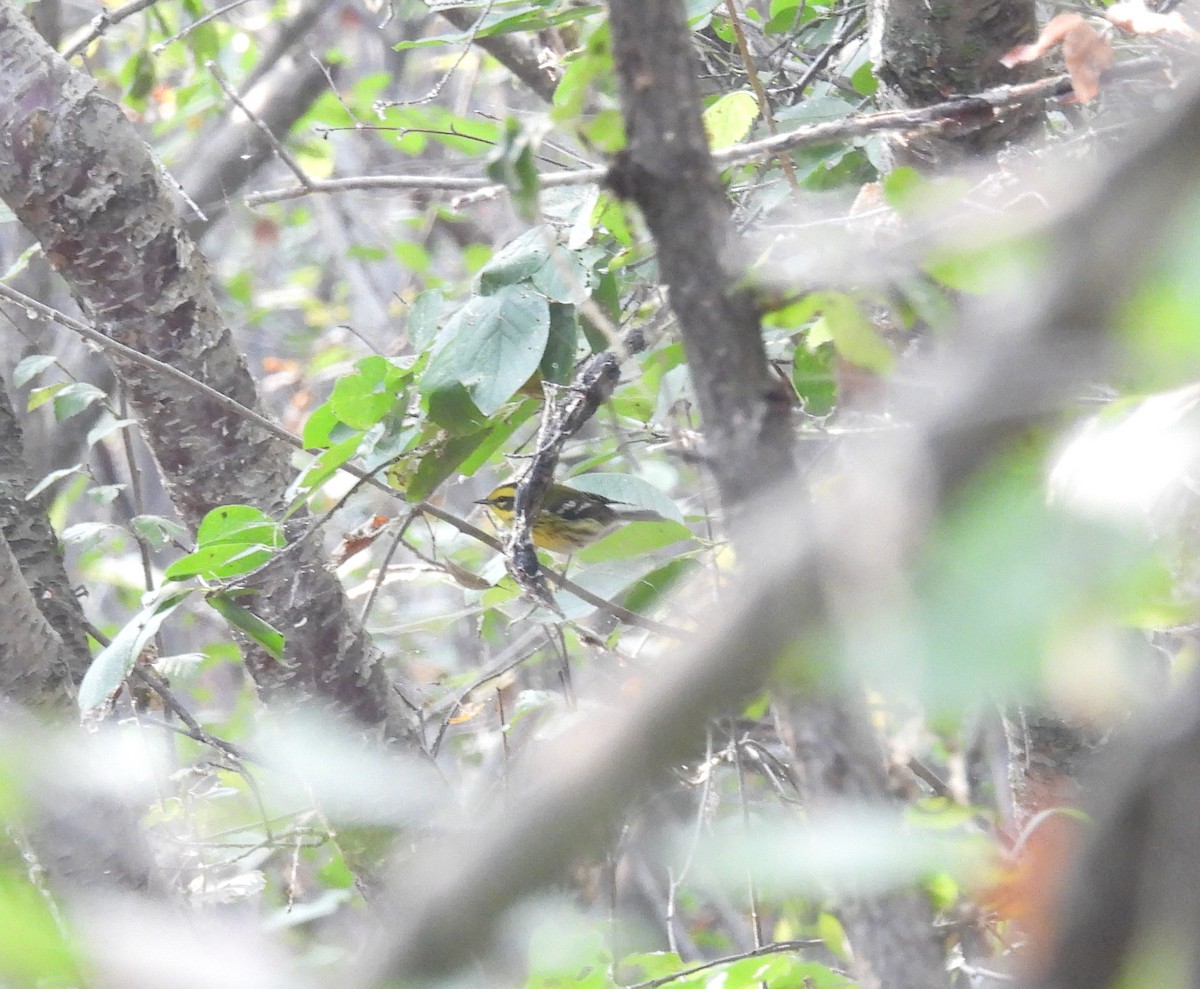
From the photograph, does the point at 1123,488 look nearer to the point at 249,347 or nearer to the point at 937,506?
the point at 937,506

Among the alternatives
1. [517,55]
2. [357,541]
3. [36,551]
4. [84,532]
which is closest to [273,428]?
[357,541]

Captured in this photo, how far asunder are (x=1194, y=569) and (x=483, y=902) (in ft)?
1.74

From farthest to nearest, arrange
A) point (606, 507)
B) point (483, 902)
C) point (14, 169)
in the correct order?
point (606, 507) → point (14, 169) → point (483, 902)

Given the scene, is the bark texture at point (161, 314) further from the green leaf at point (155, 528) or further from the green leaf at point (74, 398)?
the green leaf at point (74, 398)

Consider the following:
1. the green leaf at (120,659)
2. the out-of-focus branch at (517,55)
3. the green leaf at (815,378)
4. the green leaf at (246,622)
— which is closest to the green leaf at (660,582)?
the green leaf at (815,378)

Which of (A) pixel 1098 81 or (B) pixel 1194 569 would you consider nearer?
(B) pixel 1194 569

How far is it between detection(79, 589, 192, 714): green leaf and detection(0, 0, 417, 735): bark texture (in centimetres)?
32

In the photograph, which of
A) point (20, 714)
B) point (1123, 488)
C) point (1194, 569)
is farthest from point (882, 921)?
point (20, 714)

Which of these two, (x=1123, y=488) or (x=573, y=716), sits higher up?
(x=1123, y=488)

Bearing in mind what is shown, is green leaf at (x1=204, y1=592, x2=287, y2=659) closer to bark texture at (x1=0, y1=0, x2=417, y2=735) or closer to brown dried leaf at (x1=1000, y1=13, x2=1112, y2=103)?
bark texture at (x1=0, y1=0, x2=417, y2=735)

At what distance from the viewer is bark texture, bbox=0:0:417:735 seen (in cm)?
160

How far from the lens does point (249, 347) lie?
644 centimetres

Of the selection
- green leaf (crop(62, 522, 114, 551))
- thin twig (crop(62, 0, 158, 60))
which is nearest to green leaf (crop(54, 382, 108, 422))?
green leaf (crop(62, 522, 114, 551))

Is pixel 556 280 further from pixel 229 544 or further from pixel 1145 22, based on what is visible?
pixel 1145 22
